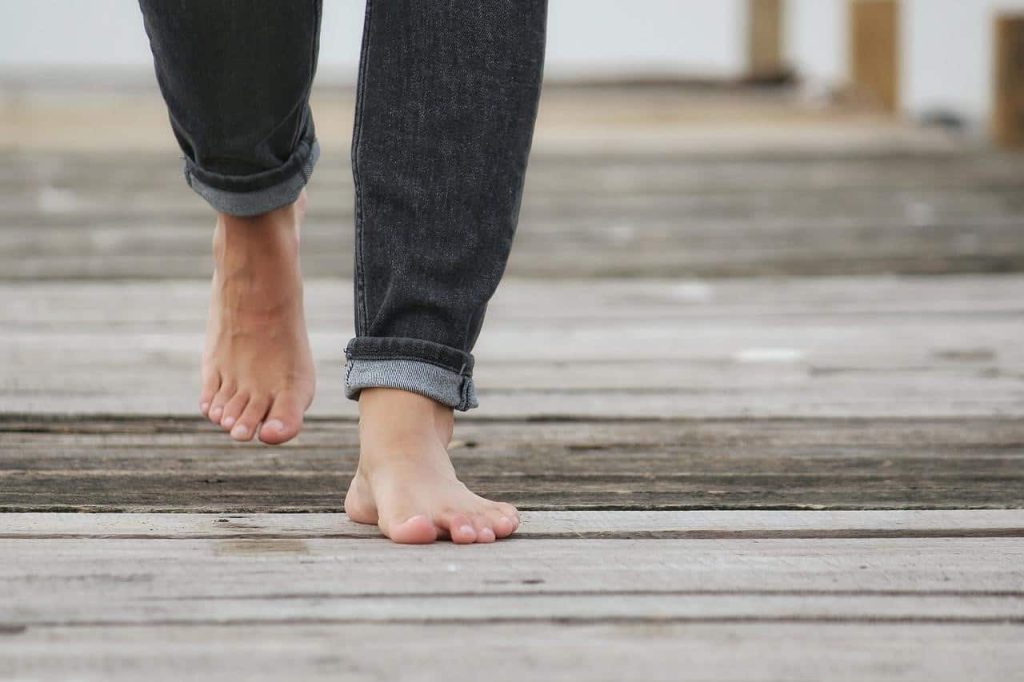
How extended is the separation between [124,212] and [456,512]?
1914 millimetres

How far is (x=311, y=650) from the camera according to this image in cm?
57

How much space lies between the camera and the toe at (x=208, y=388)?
1.00 meters

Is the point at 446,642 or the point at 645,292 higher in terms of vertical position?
the point at 446,642

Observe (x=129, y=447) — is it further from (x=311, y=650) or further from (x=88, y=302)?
(x=88, y=302)

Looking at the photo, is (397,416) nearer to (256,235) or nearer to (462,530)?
(462,530)

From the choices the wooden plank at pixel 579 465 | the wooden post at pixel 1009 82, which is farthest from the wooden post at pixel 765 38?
the wooden plank at pixel 579 465

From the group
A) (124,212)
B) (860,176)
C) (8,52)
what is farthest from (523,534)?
(8,52)

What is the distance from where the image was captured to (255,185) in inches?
38.5

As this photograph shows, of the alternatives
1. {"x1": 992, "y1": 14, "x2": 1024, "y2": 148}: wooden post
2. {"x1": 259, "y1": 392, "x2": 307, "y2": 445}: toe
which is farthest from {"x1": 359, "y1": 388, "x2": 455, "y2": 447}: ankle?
{"x1": 992, "y1": 14, "x2": 1024, "y2": 148}: wooden post

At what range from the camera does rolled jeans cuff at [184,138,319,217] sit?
97 cm

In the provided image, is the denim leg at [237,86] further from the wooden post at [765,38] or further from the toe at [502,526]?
the wooden post at [765,38]

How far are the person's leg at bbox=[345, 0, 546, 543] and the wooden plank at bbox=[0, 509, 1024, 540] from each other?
0.04 meters

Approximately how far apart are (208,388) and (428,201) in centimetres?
30

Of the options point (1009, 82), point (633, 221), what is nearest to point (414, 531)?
point (633, 221)
